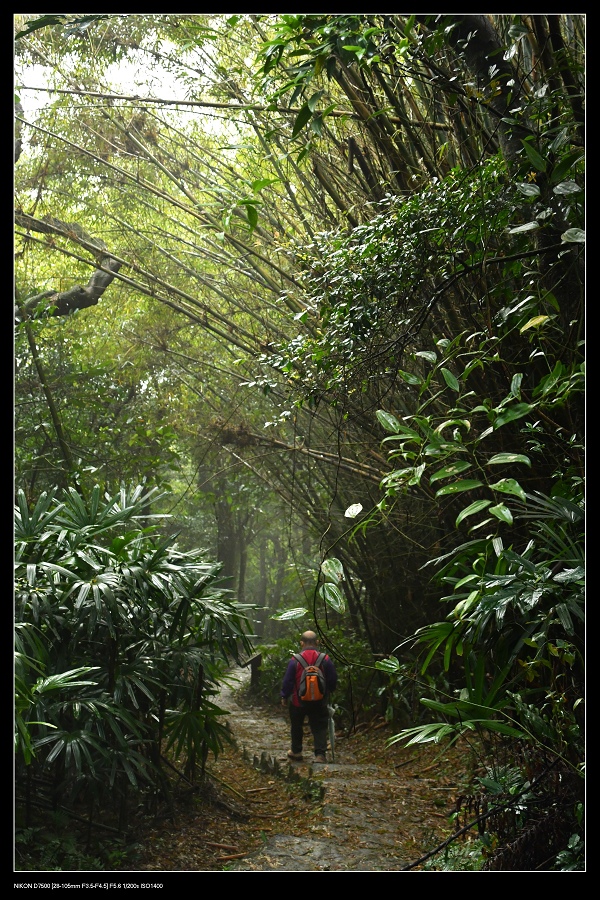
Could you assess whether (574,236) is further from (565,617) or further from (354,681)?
(354,681)

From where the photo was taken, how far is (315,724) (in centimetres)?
356

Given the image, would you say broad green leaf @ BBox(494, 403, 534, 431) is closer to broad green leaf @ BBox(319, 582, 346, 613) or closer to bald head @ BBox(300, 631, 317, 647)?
broad green leaf @ BBox(319, 582, 346, 613)

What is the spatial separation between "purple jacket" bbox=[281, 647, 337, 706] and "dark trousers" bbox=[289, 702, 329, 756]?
0.06 m

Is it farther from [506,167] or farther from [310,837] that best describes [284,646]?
[506,167]

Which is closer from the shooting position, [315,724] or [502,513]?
[502,513]

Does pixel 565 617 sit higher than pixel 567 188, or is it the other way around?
pixel 567 188

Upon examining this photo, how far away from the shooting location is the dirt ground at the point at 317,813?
2.25m

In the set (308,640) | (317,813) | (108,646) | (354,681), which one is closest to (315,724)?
(308,640)

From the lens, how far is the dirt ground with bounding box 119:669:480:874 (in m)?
2.25

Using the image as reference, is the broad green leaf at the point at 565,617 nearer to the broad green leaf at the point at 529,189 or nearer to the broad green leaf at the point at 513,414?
the broad green leaf at the point at 513,414

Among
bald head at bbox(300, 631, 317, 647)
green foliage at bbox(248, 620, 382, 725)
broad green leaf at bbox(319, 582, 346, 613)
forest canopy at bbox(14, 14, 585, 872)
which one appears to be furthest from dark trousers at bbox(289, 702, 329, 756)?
broad green leaf at bbox(319, 582, 346, 613)

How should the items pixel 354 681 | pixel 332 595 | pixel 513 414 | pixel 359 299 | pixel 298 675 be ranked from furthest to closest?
pixel 354 681, pixel 298 675, pixel 359 299, pixel 332 595, pixel 513 414

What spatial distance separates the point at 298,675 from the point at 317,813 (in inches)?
36.5

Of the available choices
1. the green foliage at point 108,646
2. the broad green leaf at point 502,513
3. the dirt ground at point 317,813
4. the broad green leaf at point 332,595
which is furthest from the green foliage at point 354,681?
the broad green leaf at point 502,513
